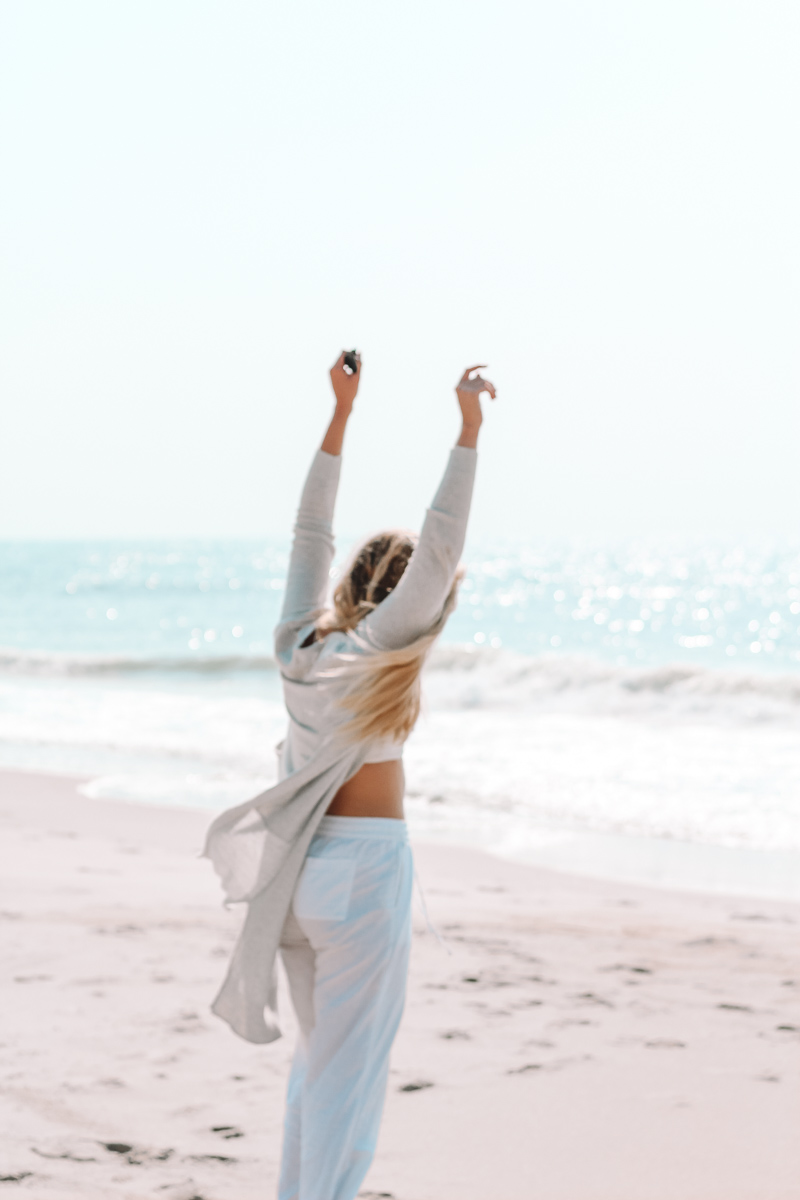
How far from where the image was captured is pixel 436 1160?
327 cm

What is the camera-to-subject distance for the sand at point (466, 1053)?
320cm

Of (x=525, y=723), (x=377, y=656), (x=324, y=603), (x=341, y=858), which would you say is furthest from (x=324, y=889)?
(x=525, y=723)

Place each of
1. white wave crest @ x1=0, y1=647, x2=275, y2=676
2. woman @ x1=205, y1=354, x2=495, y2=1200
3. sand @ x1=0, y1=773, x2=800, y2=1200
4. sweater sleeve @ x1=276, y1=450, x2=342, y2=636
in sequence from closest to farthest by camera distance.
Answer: woman @ x1=205, y1=354, x2=495, y2=1200
sweater sleeve @ x1=276, y1=450, x2=342, y2=636
sand @ x1=0, y1=773, x2=800, y2=1200
white wave crest @ x1=0, y1=647, x2=275, y2=676

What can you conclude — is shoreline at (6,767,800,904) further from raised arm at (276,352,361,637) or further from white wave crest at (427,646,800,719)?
white wave crest at (427,646,800,719)

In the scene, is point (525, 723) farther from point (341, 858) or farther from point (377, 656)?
point (377, 656)

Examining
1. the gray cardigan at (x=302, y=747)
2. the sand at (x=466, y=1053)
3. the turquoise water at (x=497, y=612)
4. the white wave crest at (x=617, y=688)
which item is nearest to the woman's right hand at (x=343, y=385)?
the gray cardigan at (x=302, y=747)

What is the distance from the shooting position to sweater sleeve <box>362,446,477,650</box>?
85.9 inches

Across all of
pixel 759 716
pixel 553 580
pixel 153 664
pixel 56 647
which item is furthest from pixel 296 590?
pixel 553 580

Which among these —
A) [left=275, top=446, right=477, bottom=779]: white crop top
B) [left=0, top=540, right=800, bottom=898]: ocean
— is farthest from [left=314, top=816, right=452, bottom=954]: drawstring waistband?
[left=0, top=540, right=800, bottom=898]: ocean

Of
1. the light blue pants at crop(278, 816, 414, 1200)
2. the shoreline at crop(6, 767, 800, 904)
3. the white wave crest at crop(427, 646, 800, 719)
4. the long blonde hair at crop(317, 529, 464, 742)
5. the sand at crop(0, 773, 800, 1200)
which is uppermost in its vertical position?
the long blonde hair at crop(317, 529, 464, 742)

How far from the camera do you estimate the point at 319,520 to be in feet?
8.49

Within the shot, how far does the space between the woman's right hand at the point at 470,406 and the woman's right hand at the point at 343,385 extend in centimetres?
37

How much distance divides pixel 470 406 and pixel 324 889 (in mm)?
1006

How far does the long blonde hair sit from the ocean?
226 millimetres
